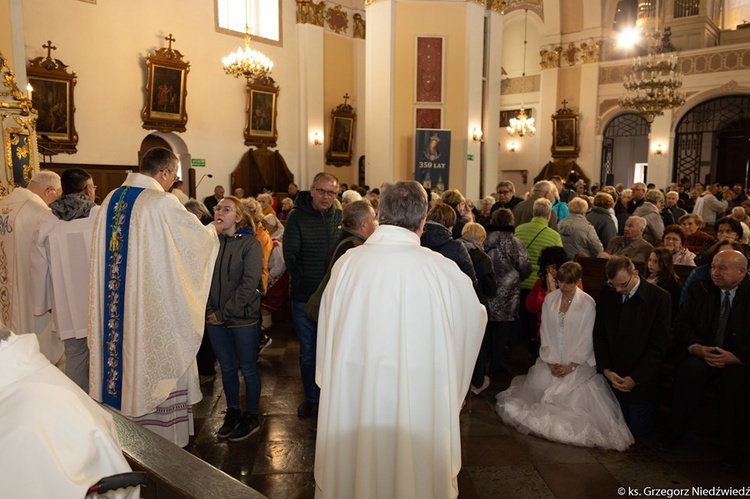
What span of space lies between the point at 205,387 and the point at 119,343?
64.5 inches

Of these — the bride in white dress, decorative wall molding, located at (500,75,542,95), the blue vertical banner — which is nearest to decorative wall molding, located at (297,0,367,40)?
the blue vertical banner

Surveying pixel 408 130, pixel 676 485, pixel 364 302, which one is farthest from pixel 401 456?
pixel 408 130

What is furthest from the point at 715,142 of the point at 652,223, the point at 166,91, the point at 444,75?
the point at 166,91

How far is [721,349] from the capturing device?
3814 mm

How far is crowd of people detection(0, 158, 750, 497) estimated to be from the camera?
2508mm

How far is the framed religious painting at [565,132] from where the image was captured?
61.5 feet

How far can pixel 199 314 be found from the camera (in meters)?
3.59

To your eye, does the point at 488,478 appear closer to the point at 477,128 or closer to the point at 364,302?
the point at 364,302

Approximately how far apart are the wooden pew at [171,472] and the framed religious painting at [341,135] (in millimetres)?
14595

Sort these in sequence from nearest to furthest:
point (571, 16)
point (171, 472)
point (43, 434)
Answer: point (43, 434) → point (171, 472) → point (571, 16)

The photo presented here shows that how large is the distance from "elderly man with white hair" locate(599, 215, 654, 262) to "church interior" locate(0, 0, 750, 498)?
1.46m

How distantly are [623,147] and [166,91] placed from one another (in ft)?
57.4

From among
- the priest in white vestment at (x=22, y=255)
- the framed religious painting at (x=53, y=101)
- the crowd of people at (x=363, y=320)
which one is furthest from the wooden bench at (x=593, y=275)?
the framed religious painting at (x=53, y=101)

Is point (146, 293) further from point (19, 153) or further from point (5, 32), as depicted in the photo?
point (5, 32)
